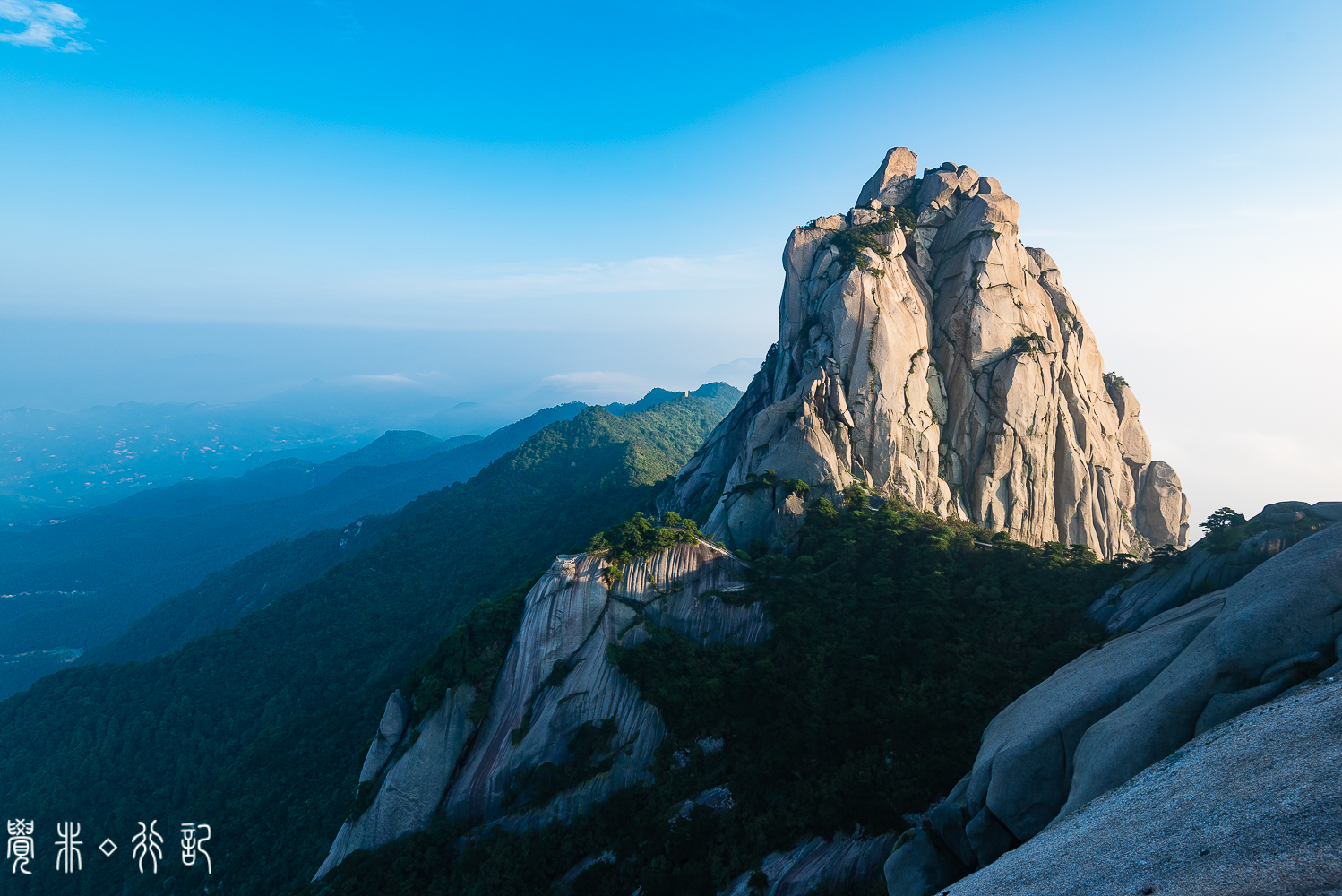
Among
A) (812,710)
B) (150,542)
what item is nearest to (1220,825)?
(812,710)

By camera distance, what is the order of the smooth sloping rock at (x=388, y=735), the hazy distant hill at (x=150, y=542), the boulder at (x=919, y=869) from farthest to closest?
the hazy distant hill at (x=150, y=542)
the smooth sloping rock at (x=388, y=735)
the boulder at (x=919, y=869)

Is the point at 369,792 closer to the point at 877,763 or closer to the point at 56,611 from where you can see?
the point at 877,763

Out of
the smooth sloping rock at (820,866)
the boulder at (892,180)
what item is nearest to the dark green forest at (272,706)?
the smooth sloping rock at (820,866)

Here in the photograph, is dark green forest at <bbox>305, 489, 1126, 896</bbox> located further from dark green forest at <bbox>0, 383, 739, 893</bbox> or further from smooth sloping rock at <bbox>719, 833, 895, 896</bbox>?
dark green forest at <bbox>0, 383, 739, 893</bbox>

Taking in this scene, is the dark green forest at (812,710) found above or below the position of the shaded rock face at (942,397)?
below

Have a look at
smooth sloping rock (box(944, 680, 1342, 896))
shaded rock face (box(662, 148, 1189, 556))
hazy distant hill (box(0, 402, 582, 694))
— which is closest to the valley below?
smooth sloping rock (box(944, 680, 1342, 896))

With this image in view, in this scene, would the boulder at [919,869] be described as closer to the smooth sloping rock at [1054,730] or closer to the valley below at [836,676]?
the valley below at [836,676]

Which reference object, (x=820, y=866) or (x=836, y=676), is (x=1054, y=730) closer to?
(x=820, y=866)

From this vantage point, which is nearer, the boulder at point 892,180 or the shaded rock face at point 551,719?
the shaded rock face at point 551,719
